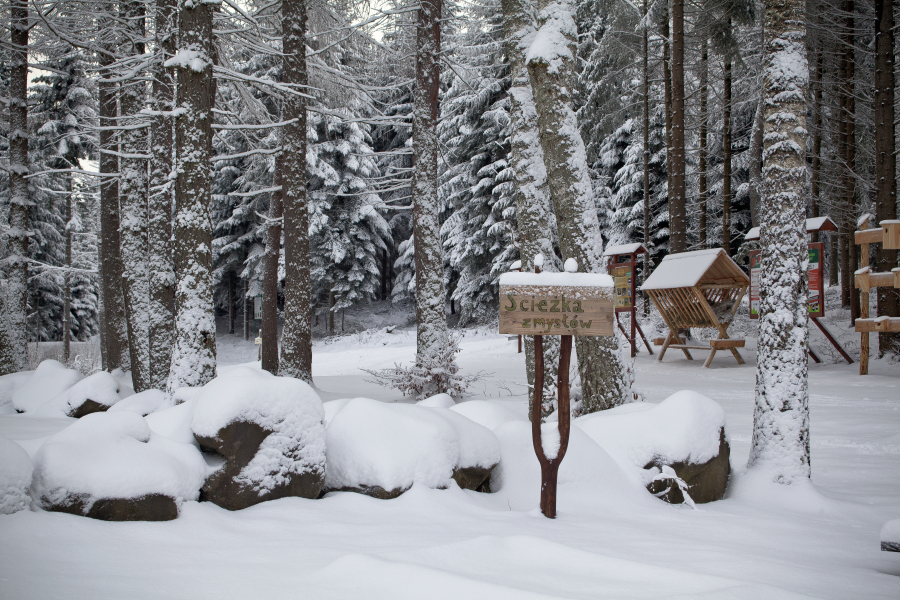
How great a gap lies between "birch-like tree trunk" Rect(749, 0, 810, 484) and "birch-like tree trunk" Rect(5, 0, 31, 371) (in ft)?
35.7

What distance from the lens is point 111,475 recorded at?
2.62m

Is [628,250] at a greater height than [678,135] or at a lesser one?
lesser

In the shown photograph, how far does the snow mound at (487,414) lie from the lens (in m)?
4.51

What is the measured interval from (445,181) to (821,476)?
67.2 ft

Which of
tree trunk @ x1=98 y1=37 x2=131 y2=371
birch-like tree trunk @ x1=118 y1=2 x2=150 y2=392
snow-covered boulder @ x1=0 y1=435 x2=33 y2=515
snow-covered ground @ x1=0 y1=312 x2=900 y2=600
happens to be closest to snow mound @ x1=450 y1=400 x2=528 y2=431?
snow-covered ground @ x1=0 y1=312 x2=900 y2=600

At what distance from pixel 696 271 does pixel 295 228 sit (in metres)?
7.29

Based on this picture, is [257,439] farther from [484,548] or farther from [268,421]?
[484,548]

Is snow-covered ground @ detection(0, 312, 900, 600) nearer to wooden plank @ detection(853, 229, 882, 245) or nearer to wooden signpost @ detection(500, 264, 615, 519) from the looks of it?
wooden signpost @ detection(500, 264, 615, 519)

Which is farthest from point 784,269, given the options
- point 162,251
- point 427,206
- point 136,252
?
point 136,252

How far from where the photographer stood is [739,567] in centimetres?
251

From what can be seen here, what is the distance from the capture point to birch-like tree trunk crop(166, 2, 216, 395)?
5.46 metres

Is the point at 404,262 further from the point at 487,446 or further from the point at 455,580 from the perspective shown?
the point at 455,580

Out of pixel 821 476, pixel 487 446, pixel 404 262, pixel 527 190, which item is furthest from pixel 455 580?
pixel 404 262

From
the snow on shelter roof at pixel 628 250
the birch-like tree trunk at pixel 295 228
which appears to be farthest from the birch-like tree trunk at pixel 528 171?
the snow on shelter roof at pixel 628 250
